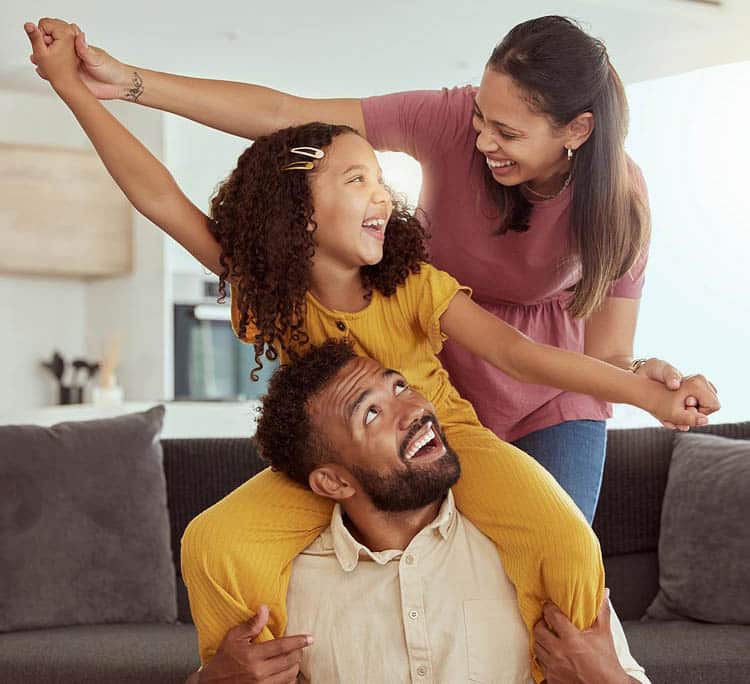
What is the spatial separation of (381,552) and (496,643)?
0.25m

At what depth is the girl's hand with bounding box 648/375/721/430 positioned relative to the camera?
1723 millimetres

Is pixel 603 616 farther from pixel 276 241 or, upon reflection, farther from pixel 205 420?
pixel 205 420

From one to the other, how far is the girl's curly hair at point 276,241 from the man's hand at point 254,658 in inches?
16.7

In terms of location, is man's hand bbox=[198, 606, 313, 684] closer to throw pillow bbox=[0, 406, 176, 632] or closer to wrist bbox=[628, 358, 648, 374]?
wrist bbox=[628, 358, 648, 374]

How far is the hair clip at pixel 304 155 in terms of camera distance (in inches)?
71.0

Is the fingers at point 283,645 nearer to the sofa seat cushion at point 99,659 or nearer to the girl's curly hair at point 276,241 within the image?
the girl's curly hair at point 276,241

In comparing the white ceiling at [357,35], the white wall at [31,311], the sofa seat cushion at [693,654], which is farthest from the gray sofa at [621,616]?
the white wall at [31,311]

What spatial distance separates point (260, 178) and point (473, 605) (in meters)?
0.81

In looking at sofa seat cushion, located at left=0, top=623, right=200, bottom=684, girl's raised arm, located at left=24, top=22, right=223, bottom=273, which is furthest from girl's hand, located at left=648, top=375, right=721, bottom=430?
sofa seat cushion, located at left=0, top=623, right=200, bottom=684

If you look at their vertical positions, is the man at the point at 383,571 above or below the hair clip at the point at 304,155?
below

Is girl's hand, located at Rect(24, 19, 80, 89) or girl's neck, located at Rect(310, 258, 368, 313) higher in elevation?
girl's hand, located at Rect(24, 19, 80, 89)

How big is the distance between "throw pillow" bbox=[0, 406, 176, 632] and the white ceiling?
8.37 ft

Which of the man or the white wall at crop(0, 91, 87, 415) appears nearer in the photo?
the man

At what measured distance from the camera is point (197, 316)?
694 cm
